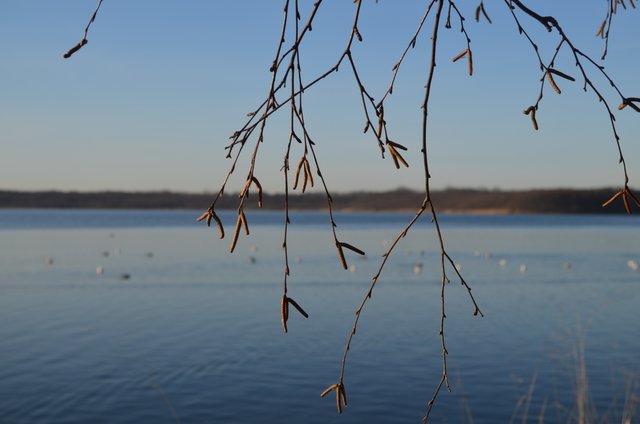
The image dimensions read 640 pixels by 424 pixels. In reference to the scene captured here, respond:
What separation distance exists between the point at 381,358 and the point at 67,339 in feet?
22.9

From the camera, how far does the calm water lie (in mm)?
11664

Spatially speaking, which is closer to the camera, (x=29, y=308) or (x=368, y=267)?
(x=29, y=308)

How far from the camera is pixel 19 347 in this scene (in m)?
15.1

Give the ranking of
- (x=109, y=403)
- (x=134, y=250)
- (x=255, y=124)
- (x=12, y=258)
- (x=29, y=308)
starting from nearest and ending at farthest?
(x=255, y=124), (x=109, y=403), (x=29, y=308), (x=12, y=258), (x=134, y=250)

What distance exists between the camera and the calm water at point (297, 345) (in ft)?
38.3

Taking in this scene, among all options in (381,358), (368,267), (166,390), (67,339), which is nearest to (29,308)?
(67,339)

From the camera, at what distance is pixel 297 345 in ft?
50.9

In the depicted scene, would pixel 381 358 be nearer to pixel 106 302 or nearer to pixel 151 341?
pixel 151 341

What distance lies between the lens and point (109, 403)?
11703 millimetres

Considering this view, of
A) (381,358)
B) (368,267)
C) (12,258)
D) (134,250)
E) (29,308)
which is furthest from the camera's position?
(134,250)

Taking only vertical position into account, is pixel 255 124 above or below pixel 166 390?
above

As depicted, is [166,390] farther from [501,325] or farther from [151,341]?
[501,325]

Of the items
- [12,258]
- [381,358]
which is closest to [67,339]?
[381,358]

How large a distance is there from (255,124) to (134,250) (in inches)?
1571
